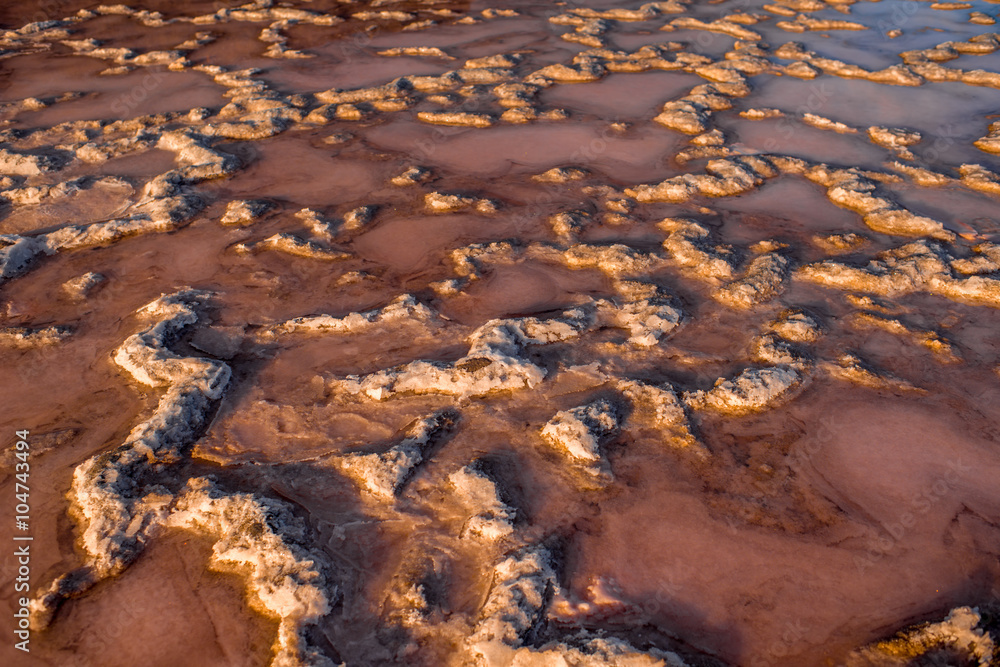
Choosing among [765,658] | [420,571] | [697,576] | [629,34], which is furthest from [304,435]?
[629,34]

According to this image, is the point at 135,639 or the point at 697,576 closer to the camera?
the point at 135,639

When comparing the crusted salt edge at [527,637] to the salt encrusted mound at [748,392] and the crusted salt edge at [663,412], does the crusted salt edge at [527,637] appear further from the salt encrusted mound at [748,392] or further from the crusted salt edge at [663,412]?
the salt encrusted mound at [748,392]

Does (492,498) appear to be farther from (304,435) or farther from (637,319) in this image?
(637,319)

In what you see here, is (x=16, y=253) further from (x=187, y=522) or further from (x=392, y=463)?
(x=392, y=463)

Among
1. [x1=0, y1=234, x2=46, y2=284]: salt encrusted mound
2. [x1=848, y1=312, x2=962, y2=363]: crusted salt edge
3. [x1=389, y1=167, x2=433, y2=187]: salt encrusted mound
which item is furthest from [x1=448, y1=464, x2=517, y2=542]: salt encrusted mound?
[x1=0, y1=234, x2=46, y2=284]: salt encrusted mound

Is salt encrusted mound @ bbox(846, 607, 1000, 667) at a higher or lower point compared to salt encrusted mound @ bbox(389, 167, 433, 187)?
lower

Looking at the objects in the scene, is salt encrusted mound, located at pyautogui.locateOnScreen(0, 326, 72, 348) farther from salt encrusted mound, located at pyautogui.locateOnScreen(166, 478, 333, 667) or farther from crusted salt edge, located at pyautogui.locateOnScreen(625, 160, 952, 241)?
crusted salt edge, located at pyautogui.locateOnScreen(625, 160, 952, 241)
